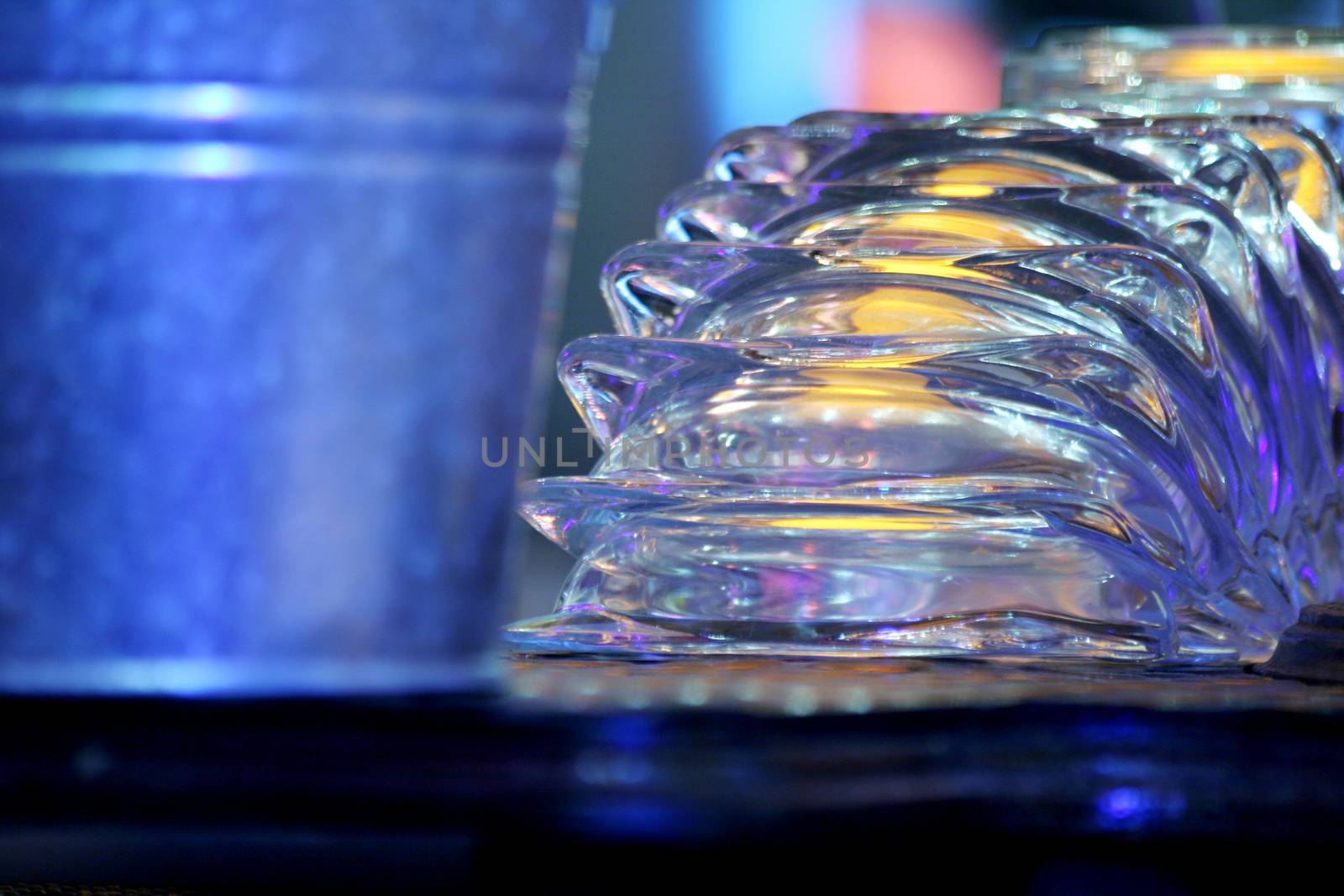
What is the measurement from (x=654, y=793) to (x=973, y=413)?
183 mm

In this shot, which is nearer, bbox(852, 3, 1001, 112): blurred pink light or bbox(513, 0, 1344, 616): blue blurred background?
bbox(513, 0, 1344, 616): blue blurred background

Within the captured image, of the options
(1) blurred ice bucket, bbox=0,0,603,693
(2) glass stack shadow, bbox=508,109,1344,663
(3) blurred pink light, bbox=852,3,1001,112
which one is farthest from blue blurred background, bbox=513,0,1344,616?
(1) blurred ice bucket, bbox=0,0,603,693

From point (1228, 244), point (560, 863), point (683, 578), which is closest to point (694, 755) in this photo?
point (560, 863)

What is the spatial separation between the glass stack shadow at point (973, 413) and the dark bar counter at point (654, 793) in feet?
0.38

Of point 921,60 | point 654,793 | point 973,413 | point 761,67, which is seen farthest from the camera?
point 921,60

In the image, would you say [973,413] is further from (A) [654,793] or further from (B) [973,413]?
(A) [654,793]

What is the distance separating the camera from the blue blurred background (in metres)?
1.47

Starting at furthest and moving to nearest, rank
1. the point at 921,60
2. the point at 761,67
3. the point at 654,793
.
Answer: the point at 921,60
the point at 761,67
the point at 654,793

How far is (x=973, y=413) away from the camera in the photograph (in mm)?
351

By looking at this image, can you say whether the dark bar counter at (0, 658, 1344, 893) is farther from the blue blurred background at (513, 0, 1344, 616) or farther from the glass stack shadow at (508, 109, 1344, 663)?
the blue blurred background at (513, 0, 1344, 616)

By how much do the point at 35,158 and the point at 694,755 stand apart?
0.33ft

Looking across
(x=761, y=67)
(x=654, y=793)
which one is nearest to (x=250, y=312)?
(x=654, y=793)

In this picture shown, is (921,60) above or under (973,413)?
above

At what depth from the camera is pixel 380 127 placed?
0.20m
